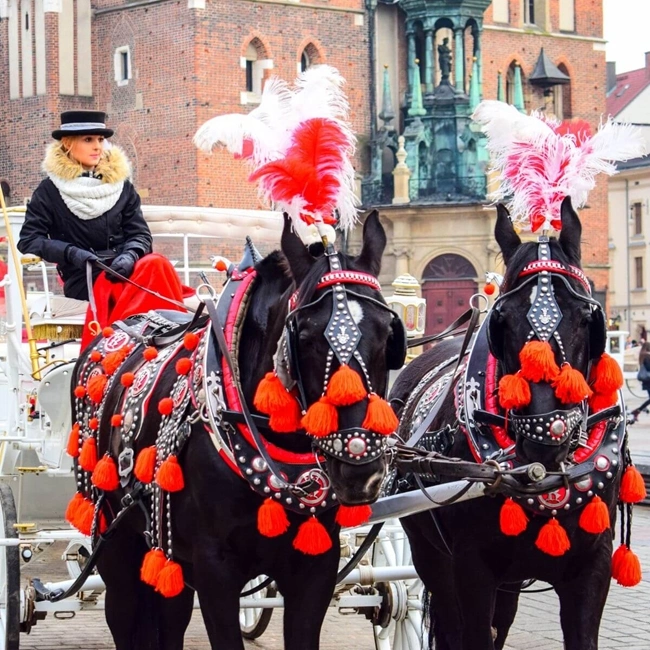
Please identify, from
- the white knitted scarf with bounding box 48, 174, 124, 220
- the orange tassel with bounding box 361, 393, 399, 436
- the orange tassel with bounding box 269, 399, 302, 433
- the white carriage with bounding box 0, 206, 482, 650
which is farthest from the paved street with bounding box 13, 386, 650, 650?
the orange tassel with bounding box 361, 393, 399, 436

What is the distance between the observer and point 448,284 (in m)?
37.4

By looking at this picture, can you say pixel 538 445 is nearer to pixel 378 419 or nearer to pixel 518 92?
pixel 378 419

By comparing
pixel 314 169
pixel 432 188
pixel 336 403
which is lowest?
pixel 336 403

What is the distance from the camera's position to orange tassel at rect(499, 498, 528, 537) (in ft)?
15.5

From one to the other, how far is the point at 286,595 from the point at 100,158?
2464 millimetres

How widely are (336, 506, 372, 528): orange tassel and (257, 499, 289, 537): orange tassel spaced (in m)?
0.21

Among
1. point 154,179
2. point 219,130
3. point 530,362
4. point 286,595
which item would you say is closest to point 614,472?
point 530,362

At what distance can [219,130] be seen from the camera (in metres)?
4.63

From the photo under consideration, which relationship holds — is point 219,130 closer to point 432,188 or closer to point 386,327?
point 386,327

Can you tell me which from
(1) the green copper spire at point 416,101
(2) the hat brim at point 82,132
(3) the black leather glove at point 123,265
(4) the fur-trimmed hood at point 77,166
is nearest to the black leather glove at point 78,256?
(3) the black leather glove at point 123,265

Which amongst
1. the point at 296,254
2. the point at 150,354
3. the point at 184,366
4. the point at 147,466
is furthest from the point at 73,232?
the point at 296,254

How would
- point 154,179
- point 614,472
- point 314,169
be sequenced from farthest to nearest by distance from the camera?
1. point 154,179
2. point 614,472
3. point 314,169

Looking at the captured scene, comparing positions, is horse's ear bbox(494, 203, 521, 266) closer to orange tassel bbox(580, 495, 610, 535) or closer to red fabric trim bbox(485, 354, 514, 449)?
red fabric trim bbox(485, 354, 514, 449)

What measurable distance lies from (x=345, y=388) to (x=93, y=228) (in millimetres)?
2573
